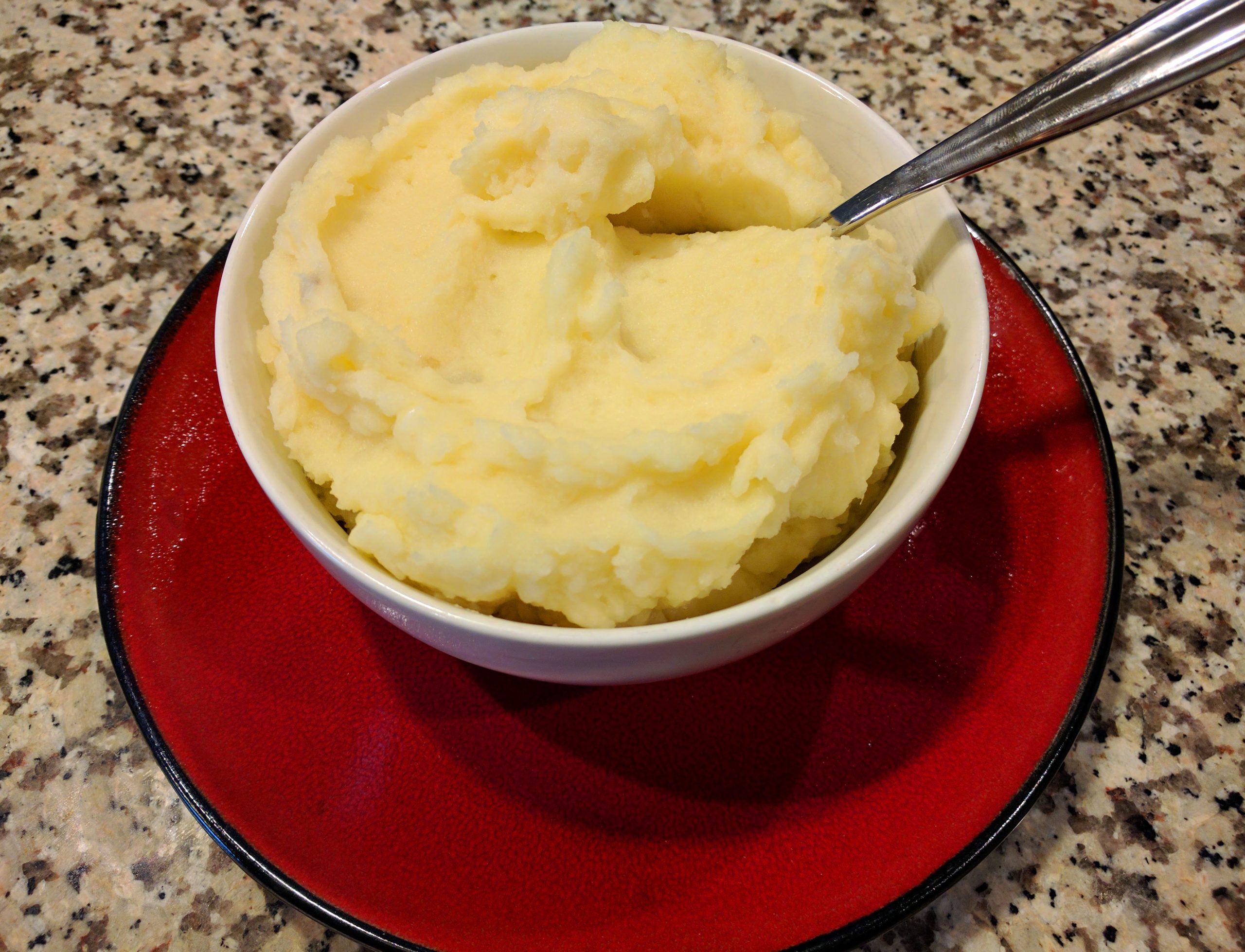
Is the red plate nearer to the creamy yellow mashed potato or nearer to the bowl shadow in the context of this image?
the bowl shadow

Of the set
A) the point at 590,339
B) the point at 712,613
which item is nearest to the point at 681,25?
the point at 590,339

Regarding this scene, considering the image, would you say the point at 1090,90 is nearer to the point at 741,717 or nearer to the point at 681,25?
the point at 741,717

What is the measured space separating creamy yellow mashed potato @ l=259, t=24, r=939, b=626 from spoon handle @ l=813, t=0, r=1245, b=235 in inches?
4.6

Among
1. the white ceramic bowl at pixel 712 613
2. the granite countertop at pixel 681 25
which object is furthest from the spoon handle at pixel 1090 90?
the granite countertop at pixel 681 25

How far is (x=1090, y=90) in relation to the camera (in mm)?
1291

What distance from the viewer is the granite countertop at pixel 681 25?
4.91ft

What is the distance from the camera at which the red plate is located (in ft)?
4.19

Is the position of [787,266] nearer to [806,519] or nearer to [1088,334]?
[806,519]

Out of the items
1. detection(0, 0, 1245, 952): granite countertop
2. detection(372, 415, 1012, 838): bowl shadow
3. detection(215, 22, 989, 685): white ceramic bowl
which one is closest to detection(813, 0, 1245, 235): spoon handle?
detection(215, 22, 989, 685): white ceramic bowl

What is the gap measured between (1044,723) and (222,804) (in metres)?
1.32

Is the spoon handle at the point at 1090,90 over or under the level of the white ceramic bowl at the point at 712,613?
over

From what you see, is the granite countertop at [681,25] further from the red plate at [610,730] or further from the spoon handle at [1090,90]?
the spoon handle at [1090,90]

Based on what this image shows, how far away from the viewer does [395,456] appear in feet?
4.07

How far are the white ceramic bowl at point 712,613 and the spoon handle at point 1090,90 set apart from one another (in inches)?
2.9
